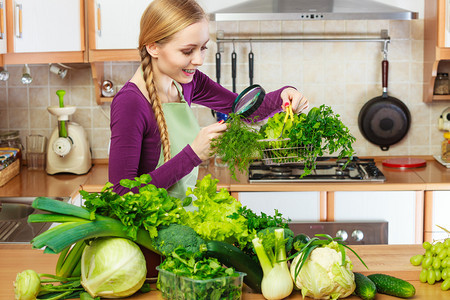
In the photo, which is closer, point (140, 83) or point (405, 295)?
point (405, 295)

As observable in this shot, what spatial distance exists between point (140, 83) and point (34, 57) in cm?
147

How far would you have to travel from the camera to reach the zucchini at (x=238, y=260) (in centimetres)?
147

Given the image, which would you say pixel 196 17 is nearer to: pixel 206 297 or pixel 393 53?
pixel 206 297

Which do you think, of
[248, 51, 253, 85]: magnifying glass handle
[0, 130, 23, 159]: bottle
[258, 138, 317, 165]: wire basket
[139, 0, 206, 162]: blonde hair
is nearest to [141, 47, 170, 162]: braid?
[139, 0, 206, 162]: blonde hair

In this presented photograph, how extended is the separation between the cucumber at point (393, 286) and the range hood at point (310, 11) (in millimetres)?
1917

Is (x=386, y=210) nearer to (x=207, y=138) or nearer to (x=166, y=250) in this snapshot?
(x=207, y=138)

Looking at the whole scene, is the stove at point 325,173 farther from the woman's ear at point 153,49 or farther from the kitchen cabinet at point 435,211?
the woman's ear at point 153,49

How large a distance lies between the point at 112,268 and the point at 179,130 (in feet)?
2.83

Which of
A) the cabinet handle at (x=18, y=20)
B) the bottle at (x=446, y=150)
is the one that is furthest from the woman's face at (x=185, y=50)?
the bottle at (x=446, y=150)

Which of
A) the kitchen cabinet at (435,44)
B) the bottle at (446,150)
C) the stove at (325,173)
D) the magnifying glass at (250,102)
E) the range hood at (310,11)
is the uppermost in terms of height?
the range hood at (310,11)

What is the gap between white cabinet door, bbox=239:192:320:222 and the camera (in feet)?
10.3

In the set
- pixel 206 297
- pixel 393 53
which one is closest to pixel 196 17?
pixel 206 297

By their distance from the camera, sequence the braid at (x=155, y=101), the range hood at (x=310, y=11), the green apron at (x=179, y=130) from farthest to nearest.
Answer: the range hood at (x=310, y=11) → the green apron at (x=179, y=130) → the braid at (x=155, y=101)

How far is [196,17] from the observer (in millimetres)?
1894
